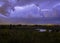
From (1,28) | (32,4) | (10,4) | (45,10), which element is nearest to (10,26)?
(1,28)

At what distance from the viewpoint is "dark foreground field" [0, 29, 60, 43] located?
4.54m

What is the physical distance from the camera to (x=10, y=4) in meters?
4.41

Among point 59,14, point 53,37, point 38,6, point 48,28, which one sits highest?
point 38,6

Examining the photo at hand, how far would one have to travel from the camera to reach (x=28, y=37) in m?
4.83

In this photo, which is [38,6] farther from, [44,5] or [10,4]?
[10,4]

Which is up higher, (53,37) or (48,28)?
(48,28)

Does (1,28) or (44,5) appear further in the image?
(1,28)

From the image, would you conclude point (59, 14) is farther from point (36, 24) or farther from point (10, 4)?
point (10, 4)

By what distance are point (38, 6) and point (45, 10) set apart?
306mm

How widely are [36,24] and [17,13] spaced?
0.84 m

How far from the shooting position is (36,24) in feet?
14.6

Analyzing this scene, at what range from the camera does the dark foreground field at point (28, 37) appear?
179 inches

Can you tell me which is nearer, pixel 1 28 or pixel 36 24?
pixel 36 24

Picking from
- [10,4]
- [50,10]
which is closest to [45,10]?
[50,10]
